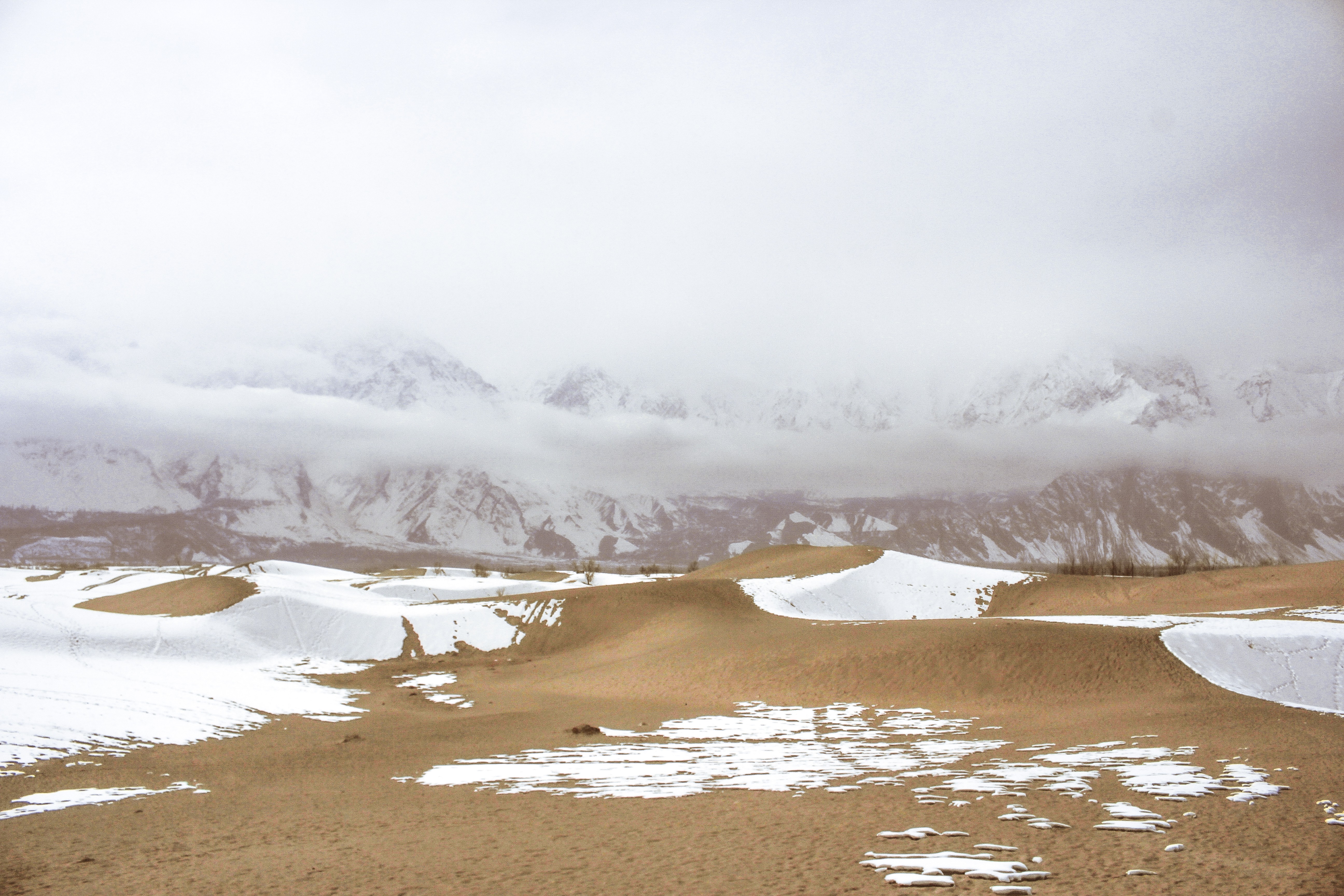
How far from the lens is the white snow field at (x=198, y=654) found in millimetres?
18484

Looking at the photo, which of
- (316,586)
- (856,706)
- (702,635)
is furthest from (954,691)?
(316,586)

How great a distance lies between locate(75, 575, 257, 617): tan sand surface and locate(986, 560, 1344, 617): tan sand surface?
4258 centimetres

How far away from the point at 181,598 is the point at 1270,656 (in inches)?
2043

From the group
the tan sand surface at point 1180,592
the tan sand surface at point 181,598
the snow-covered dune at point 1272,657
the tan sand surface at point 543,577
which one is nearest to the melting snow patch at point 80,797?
the snow-covered dune at point 1272,657

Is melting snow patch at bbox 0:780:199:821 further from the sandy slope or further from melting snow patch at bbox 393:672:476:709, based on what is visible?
melting snow patch at bbox 393:672:476:709

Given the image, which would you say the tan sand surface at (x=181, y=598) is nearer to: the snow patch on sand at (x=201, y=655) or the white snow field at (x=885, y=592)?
the snow patch on sand at (x=201, y=655)

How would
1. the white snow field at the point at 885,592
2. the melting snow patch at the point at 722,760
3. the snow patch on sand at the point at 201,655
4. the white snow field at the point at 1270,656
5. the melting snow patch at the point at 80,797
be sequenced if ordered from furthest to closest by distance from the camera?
the white snow field at the point at 885,592 → the white snow field at the point at 1270,656 → the snow patch on sand at the point at 201,655 → the melting snow patch at the point at 722,760 → the melting snow patch at the point at 80,797

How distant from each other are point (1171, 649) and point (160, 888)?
27701 mm

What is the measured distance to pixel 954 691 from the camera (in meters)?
25.9

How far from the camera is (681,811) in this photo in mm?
10867

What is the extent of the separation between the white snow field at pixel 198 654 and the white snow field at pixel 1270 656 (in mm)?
25089

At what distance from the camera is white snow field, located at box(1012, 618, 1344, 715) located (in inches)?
857

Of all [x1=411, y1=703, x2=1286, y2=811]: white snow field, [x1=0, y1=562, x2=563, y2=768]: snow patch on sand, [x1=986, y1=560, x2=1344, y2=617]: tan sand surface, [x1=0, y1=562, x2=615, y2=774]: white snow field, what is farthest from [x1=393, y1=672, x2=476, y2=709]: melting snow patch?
[x1=986, y1=560, x2=1344, y2=617]: tan sand surface

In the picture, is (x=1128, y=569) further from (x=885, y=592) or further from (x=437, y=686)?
(x=437, y=686)
